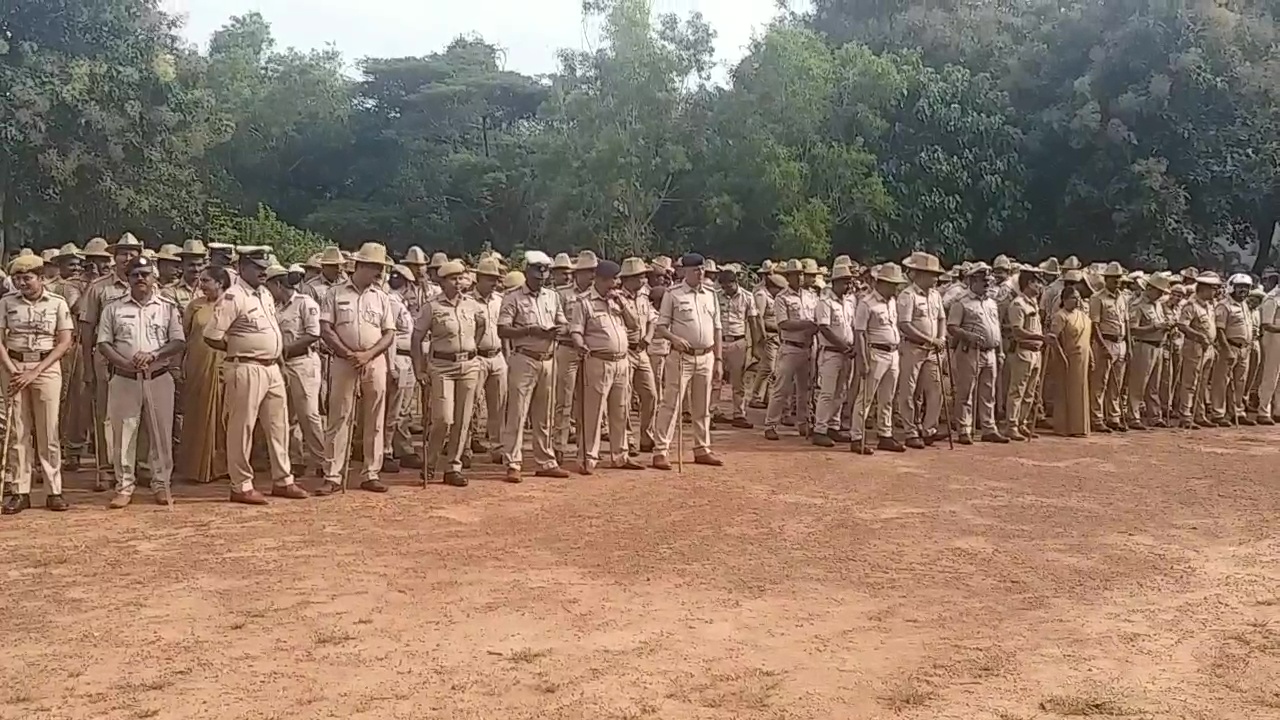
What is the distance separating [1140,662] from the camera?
18.2 feet

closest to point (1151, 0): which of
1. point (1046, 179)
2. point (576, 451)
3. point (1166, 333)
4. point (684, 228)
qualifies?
point (1046, 179)

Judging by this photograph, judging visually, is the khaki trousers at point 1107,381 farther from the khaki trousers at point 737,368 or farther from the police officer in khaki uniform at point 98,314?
the police officer in khaki uniform at point 98,314

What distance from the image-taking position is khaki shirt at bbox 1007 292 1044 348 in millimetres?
12703

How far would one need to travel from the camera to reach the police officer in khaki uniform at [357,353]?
9.37m

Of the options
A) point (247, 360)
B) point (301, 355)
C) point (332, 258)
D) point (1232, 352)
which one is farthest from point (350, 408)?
point (1232, 352)

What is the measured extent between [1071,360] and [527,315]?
6.26 meters

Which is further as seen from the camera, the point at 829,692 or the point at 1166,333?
the point at 1166,333

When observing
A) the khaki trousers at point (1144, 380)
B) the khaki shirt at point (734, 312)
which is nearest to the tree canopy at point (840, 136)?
the khaki shirt at point (734, 312)

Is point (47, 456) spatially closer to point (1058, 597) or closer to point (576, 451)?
point (576, 451)

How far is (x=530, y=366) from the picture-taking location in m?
10.4

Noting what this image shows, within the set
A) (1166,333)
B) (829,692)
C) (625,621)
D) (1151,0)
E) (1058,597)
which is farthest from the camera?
(1151,0)

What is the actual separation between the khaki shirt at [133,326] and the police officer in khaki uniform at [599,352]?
10.9ft

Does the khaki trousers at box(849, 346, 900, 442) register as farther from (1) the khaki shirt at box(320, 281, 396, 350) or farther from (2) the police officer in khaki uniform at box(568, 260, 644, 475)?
(1) the khaki shirt at box(320, 281, 396, 350)

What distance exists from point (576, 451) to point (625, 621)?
5.66 meters
